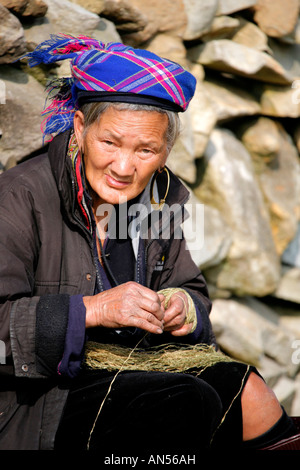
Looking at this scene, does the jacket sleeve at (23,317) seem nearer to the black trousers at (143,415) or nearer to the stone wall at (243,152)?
the black trousers at (143,415)

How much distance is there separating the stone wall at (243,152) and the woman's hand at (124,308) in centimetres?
191

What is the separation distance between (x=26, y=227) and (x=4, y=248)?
5.6 inches

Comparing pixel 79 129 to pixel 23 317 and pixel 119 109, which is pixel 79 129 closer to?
pixel 119 109

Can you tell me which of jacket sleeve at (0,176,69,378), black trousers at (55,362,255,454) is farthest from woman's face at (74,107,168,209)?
black trousers at (55,362,255,454)

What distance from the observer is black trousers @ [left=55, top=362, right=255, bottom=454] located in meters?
2.17

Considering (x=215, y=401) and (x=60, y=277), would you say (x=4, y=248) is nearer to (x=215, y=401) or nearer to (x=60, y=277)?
(x=60, y=277)

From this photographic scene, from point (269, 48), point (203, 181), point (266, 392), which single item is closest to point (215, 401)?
point (266, 392)

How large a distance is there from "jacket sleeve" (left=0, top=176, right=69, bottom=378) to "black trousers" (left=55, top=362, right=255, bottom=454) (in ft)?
0.67

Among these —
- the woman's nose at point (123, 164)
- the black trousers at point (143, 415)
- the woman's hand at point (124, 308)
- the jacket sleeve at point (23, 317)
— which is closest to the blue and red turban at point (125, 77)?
the woman's nose at point (123, 164)

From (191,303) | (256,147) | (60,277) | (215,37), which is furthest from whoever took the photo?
(256,147)

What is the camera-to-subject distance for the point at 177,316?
2.61 m

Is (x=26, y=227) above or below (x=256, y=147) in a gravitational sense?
above

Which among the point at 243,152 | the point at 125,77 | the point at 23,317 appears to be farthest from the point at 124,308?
the point at 243,152

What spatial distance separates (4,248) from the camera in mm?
2275
